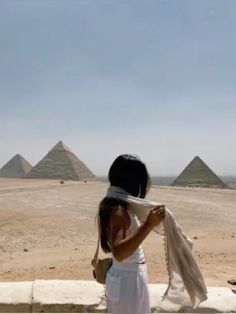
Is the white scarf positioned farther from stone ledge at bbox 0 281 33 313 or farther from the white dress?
stone ledge at bbox 0 281 33 313

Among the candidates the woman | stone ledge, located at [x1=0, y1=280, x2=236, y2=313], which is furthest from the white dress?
stone ledge, located at [x1=0, y1=280, x2=236, y2=313]

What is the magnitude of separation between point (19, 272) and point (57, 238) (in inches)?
170

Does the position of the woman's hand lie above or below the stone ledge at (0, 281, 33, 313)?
above

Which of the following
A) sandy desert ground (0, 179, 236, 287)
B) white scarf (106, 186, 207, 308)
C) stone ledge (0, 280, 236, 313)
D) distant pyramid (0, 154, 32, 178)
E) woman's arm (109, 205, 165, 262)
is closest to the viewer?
woman's arm (109, 205, 165, 262)

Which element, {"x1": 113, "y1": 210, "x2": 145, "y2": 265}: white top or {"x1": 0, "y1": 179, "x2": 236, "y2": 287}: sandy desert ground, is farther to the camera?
{"x1": 0, "y1": 179, "x2": 236, "y2": 287}: sandy desert ground

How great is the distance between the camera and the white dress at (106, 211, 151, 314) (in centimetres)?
224

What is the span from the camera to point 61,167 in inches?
2837

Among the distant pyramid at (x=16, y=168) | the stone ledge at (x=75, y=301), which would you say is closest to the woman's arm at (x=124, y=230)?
the stone ledge at (x=75, y=301)

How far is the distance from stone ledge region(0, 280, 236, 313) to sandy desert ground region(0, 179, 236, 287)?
2.37 metres

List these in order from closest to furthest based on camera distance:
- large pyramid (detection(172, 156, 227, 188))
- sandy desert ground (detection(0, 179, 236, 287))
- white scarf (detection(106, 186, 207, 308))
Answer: white scarf (detection(106, 186, 207, 308)), sandy desert ground (detection(0, 179, 236, 287)), large pyramid (detection(172, 156, 227, 188))

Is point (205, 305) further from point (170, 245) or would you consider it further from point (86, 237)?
point (86, 237)

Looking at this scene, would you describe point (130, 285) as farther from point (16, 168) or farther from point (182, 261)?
point (16, 168)

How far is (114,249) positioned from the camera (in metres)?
2.21

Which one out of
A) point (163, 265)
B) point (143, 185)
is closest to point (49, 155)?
point (163, 265)
